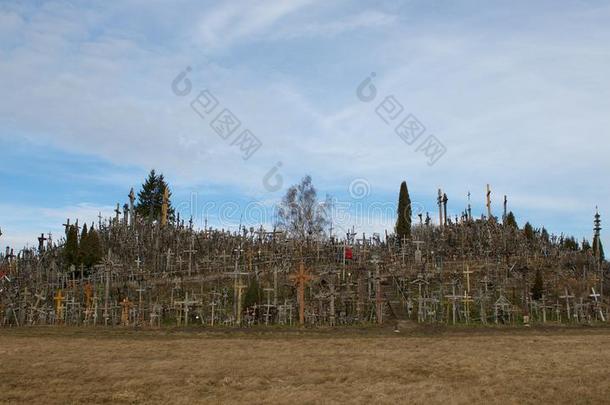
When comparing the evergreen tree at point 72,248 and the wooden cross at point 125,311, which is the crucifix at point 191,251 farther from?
the evergreen tree at point 72,248

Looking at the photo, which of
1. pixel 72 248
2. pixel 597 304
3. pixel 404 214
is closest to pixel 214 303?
pixel 72 248

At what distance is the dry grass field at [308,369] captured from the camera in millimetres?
11977

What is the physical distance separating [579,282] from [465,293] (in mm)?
10438

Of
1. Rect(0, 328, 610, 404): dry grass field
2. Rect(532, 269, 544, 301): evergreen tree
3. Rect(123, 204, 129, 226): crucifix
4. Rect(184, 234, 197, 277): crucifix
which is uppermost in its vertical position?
Rect(123, 204, 129, 226): crucifix

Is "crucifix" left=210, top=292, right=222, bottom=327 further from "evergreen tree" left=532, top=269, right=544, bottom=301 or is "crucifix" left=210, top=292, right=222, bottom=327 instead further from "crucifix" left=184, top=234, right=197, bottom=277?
"evergreen tree" left=532, top=269, right=544, bottom=301

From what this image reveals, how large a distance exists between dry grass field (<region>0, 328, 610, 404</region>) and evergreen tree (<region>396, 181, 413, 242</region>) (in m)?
25.8

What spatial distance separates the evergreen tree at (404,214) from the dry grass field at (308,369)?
25847 mm

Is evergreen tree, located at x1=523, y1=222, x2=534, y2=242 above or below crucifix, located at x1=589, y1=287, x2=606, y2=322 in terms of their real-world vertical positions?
above

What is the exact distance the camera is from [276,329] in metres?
29.0

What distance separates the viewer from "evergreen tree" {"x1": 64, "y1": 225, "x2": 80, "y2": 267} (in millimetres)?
44109

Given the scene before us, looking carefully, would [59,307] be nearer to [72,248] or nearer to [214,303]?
[214,303]

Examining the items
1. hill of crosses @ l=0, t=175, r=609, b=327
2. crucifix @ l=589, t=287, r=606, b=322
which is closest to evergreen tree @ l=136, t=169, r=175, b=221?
hill of crosses @ l=0, t=175, r=609, b=327

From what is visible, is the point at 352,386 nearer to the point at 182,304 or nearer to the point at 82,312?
the point at 182,304

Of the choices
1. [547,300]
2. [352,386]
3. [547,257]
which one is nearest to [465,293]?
[547,300]
